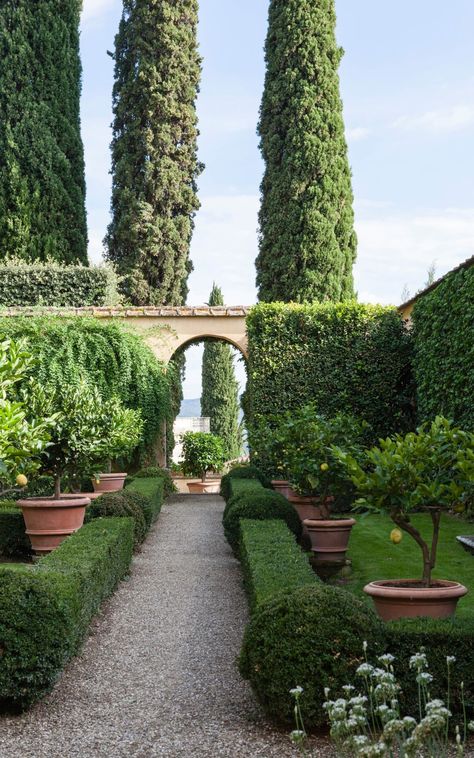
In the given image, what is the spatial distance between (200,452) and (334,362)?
5536 mm

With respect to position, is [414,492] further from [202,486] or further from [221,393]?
[221,393]

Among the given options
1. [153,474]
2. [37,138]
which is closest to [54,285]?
[153,474]

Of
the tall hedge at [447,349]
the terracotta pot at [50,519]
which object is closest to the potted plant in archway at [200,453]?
the tall hedge at [447,349]

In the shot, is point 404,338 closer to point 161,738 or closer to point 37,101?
point 161,738

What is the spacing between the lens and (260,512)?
9.15m

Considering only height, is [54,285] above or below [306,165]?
below

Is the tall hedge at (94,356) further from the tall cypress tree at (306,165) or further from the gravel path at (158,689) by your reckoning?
the gravel path at (158,689)

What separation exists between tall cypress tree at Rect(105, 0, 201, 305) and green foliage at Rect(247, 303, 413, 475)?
750 centimetres

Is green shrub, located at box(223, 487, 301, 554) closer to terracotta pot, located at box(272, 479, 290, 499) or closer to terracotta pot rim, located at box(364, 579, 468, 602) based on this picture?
terracotta pot, located at box(272, 479, 290, 499)

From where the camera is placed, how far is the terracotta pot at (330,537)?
8.52m

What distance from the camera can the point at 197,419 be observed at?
96.5ft

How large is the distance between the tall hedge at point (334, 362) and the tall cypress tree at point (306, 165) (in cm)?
536

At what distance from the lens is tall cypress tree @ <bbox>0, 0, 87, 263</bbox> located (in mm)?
22188

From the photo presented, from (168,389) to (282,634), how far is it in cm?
1282
